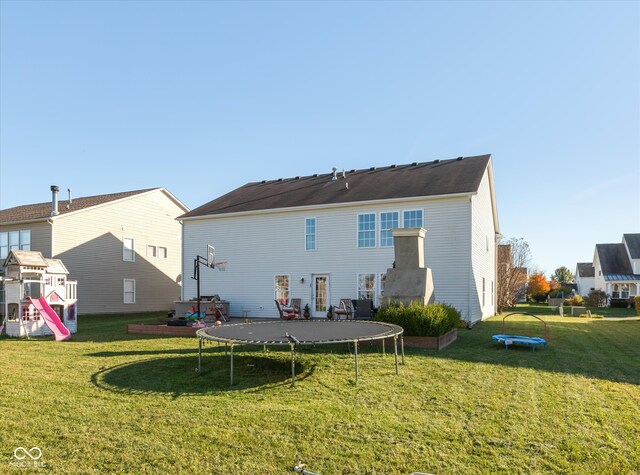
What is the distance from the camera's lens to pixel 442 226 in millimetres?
15445

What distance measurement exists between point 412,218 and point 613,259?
34.3 meters

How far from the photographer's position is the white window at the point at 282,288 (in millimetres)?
18219

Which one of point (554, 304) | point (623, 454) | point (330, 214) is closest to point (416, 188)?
point (330, 214)

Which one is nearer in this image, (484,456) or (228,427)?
(484,456)

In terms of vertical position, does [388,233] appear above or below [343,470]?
above

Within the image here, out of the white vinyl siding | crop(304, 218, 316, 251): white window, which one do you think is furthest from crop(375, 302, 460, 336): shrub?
the white vinyl siding

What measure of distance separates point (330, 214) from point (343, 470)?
560 inches

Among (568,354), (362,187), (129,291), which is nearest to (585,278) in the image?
(362,187)

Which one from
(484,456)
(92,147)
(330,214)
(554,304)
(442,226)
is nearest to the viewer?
(484,456)

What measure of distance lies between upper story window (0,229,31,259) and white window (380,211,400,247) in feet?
58.4

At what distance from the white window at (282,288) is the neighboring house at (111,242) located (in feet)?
35.2

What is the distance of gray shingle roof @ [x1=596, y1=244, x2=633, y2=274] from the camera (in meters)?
38.8

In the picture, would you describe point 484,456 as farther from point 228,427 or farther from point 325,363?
A: point 325,363

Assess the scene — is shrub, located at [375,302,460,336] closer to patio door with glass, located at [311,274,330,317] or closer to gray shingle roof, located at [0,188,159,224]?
patio door with glass, located at [311,274,330,317]
